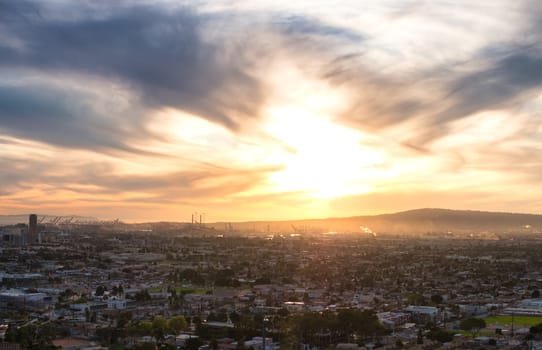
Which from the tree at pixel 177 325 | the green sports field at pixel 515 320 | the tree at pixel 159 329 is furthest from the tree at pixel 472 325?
the tree at pixel 159 329

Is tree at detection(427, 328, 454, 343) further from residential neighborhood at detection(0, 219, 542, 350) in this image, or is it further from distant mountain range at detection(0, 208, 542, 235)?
distant mountain range at detection(0, 208, 542, 235)

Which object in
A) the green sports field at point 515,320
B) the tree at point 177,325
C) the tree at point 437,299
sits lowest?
the green sports field at point 515,320

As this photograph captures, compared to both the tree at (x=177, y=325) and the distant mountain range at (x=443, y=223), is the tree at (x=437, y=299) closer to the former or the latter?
the tree at (x=177, y=325)

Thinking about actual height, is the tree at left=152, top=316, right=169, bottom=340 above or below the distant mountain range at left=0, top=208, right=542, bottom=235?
below

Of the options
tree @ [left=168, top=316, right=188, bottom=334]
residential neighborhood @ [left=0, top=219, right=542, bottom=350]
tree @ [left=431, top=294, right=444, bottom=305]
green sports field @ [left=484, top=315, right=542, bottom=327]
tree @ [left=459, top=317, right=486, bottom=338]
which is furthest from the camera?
tree @ [left=431, top=294, right=444, bottom=305]

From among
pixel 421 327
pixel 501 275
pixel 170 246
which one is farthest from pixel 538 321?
pixel 170 246

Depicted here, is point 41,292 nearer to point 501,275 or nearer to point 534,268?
point 501,275

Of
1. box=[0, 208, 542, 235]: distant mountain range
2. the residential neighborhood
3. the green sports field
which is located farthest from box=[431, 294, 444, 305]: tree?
box=[0, 208, 542, 235]: distant mountain range

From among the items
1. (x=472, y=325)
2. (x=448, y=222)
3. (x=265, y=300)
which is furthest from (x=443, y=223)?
(x=472, y=325)

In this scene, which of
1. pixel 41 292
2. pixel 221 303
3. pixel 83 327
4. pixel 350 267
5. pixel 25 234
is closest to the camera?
pixel 83 327
